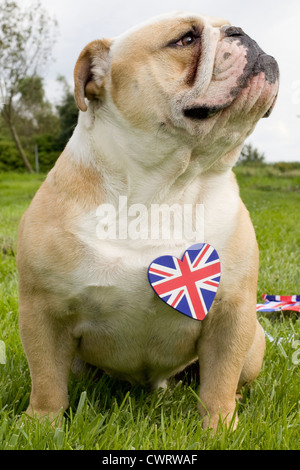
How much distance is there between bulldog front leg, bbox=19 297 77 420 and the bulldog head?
0.71 metres

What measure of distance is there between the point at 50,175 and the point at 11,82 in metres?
16.4

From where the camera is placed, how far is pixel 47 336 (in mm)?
1839

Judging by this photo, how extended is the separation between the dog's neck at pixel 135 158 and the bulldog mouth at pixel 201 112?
0.09m

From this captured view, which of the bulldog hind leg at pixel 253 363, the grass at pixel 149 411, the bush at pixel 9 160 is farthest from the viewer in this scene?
the bush at pixel 9 160

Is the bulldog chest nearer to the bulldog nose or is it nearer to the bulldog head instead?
the bulldog head

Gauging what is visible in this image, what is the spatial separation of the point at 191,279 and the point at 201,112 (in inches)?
22.0

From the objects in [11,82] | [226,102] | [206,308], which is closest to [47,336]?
[206,308]

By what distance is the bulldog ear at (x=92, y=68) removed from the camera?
6.09 ft

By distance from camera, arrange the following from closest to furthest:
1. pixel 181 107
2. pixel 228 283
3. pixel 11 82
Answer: pixel 181 107 → pixel 228 283 → pixel 11 82

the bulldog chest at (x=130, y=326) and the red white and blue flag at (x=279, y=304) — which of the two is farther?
the red white and blue flag at (x=279, y=304)

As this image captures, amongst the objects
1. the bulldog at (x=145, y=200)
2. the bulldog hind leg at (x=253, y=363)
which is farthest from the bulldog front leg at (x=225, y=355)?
the bulldog hind leg at (x=253, y=363)

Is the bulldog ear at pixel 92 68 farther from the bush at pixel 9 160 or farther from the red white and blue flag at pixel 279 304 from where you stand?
the bush at pixel 9 160
